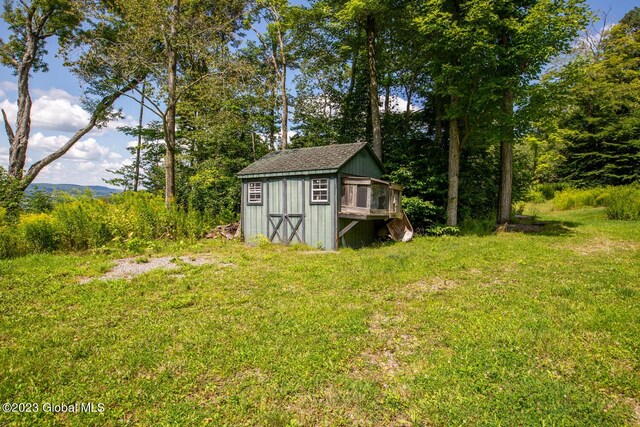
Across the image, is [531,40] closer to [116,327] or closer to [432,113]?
[432,113]

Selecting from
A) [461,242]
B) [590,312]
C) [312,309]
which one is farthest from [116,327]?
[461,242]

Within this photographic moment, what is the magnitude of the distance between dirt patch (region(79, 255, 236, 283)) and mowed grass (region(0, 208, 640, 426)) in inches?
14.4

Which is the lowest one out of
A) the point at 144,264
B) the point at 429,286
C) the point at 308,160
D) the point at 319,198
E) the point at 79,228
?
the point at 429,286

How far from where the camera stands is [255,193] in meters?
13.1

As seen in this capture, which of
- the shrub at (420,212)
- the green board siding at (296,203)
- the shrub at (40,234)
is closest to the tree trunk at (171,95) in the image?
the shrub at (40,234)

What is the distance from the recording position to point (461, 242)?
11.2 m

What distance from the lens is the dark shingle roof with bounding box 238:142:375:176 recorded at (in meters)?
11.3

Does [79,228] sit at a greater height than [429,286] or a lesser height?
greater

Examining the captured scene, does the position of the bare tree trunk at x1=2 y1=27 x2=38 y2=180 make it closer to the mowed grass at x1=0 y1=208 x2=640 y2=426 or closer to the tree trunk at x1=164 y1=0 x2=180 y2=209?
the tree trunk at x1=164 y1=0 x2=180 y2=209

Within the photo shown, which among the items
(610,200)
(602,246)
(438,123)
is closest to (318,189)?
(602,246)

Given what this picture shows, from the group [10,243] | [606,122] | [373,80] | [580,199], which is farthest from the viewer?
[606,122]

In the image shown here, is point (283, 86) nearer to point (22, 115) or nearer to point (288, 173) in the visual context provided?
point (288, 173)

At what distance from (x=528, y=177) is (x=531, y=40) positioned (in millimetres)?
8409

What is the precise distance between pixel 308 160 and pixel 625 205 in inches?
589
